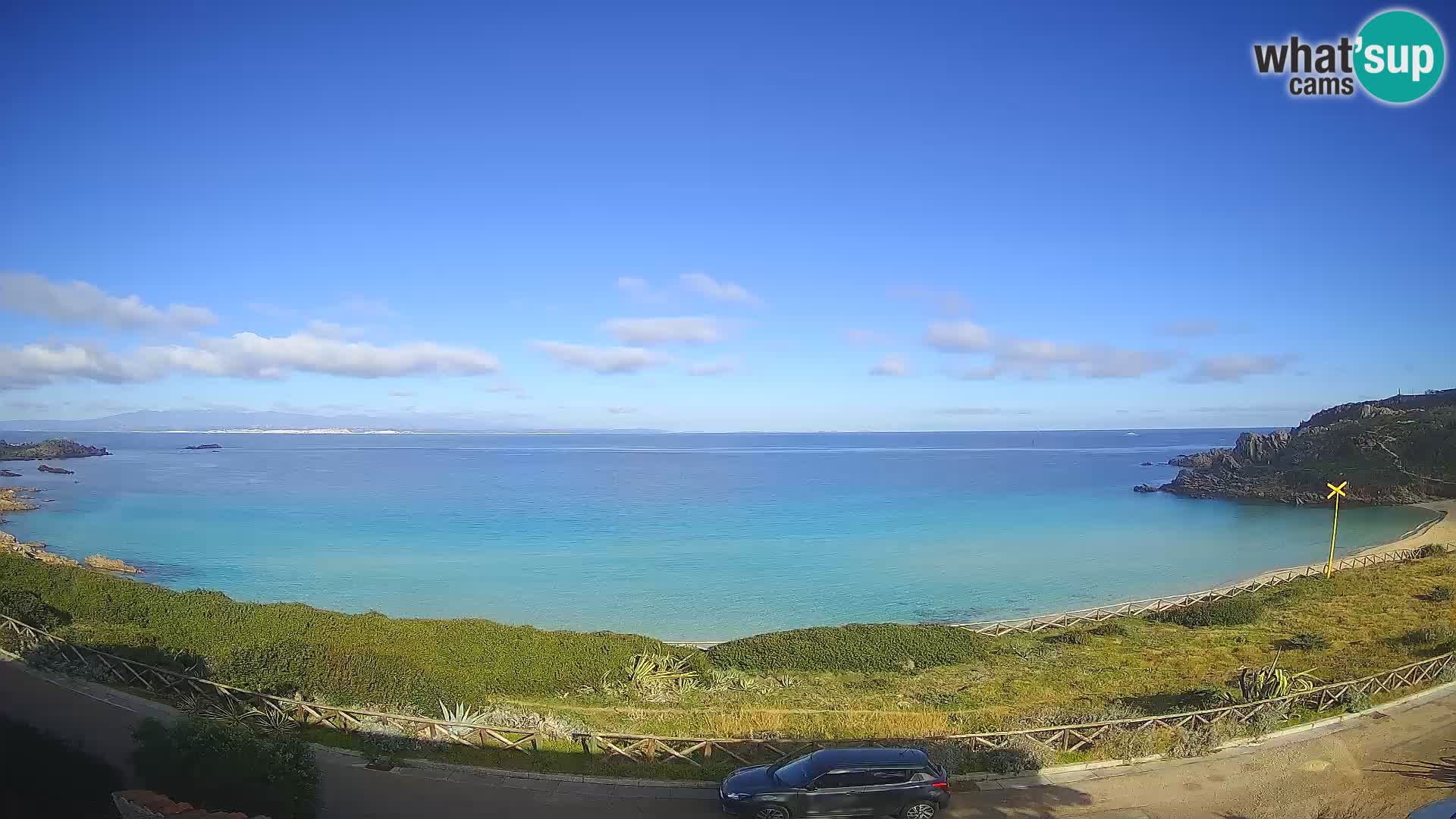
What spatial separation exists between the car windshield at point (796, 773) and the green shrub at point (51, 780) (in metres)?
9.85

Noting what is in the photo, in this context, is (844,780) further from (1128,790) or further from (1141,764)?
(1141,764)

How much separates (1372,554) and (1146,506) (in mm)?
35228

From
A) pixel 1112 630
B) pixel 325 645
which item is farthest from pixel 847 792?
pixel 1112 630

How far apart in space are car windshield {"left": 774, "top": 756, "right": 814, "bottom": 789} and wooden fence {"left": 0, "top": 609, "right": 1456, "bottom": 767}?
408 millimetres

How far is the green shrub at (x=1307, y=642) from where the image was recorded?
1003 inches

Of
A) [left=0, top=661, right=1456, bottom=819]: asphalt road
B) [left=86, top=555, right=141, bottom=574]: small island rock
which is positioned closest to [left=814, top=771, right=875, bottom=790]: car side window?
[left=0, top=661, right=1456, bottom=819]: asphalt road

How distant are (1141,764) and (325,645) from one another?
19.4m

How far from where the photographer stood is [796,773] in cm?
1261

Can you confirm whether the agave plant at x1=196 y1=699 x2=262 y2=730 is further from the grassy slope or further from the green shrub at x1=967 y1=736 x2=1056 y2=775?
the green shrub at x1=967 y1=736 x2=1056 y2=775

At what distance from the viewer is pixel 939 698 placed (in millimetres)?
21609

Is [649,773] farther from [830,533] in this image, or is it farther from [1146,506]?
[1146,506]

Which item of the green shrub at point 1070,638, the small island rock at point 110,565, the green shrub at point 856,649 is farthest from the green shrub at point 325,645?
the small island rock at point 110,565

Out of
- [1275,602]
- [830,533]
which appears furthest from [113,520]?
[1275,602]

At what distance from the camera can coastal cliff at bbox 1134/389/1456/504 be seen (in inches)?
3127
